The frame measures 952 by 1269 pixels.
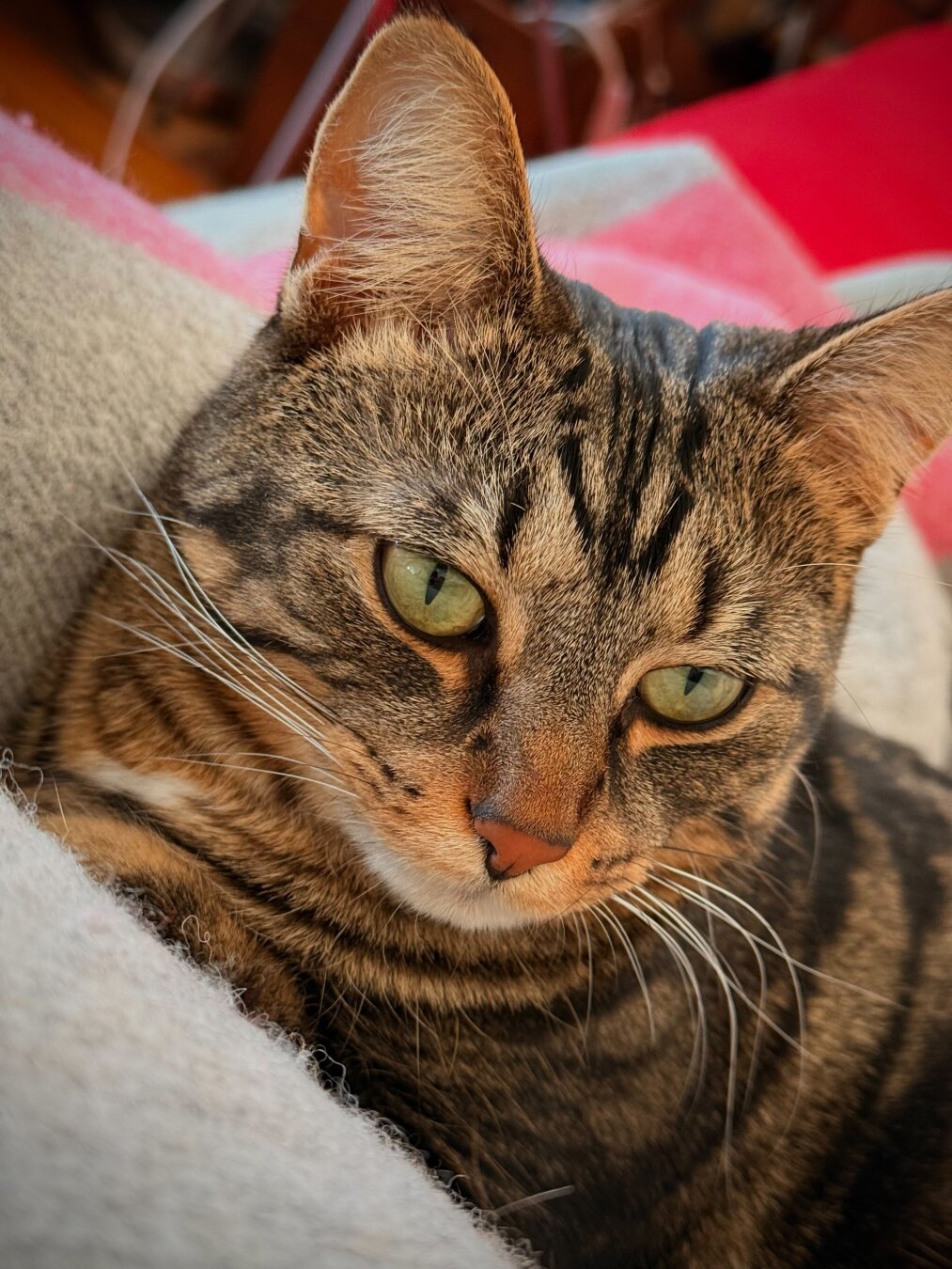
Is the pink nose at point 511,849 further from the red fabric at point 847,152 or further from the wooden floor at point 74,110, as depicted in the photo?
the wooden floor at point 74,110

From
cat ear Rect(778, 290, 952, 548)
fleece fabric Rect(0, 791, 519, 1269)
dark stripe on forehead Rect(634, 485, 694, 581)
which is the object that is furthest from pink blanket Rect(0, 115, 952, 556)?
fleece fabric Rect(0, 791, 519, 1269)

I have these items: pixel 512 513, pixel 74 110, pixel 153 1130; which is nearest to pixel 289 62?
pixel 74 110

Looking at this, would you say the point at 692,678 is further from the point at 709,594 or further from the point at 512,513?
the point at 512,513

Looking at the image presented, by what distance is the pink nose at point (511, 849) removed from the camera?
2.30 feet

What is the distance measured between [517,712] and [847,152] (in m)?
2.15

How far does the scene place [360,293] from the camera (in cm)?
85

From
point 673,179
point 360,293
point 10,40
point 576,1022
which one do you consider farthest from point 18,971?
point 10,40

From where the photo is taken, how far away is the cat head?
0.74 meters

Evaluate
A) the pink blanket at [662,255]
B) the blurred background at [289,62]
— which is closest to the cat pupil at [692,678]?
the pink blanket at [662,255]

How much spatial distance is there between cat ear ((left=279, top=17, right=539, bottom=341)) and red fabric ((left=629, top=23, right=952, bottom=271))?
1.66 meters

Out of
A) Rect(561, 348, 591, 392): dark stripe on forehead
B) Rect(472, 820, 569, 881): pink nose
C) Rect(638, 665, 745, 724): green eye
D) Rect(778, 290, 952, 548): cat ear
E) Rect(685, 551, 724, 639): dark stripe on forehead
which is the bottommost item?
Rect(472, 820, 569, 881): pink nose

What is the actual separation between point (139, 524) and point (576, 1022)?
591 millimetres

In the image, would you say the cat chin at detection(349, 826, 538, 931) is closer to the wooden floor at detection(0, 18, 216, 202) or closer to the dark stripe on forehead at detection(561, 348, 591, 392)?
the dark stripe on forehead at detection(561, 348, 591, 392)

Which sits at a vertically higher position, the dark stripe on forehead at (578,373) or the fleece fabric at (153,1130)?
the dark stripe on forehead at (578,373)
